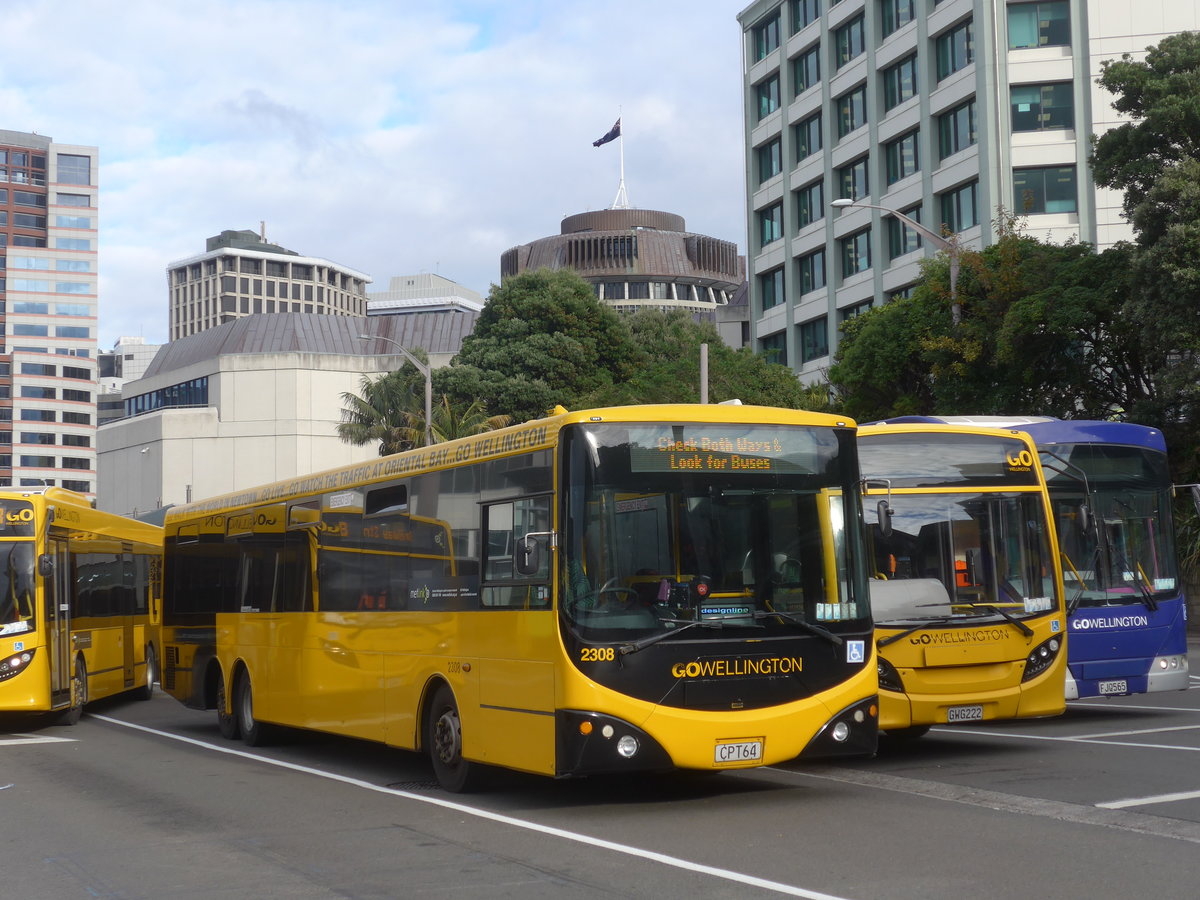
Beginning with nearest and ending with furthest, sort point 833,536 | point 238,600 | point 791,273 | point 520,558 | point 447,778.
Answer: point 520,558 < point 833,536 < point 447,778 < point 238,600 < point 791,273

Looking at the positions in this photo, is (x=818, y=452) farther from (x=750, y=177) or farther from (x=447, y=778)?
(x=750, y=177)

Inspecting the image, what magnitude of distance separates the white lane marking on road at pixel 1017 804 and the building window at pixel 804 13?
55959 millimetres

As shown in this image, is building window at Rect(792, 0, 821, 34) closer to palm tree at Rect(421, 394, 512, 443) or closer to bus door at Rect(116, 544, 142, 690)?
palm tree at Rect(421, 394, 512, 443)

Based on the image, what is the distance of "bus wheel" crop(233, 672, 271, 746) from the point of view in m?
16.5

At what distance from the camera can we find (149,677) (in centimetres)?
2625

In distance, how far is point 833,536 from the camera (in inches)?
416

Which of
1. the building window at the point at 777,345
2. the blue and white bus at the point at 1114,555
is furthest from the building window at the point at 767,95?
the blue and white bus at the point at 1114,555

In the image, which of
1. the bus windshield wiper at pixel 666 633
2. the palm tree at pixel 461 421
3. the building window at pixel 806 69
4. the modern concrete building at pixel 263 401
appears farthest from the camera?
the modern concrete building at pixel 263 401

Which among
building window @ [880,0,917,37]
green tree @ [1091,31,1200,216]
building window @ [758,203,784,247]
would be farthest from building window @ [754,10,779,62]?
green tree @ [1091,31,1200,216]

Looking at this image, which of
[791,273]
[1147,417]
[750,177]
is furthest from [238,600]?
[750,177]

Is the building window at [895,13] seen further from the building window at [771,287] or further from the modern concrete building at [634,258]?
the modern concrete building at [634,258]

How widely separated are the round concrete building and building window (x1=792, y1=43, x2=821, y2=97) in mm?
66113

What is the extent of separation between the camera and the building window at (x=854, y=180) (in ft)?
196

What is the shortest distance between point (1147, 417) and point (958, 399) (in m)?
4.68
